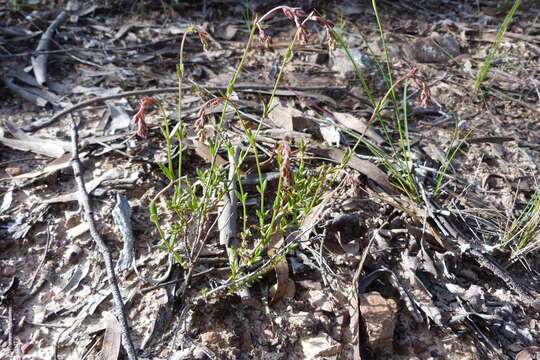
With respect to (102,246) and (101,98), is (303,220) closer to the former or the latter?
(102,246)

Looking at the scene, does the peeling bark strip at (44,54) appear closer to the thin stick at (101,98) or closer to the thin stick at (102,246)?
the thin stick at (101,98)

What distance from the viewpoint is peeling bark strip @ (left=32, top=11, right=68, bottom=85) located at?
3.16 meters

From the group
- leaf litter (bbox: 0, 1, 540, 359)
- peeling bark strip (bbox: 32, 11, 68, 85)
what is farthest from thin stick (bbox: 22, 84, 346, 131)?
peeling bark strip (bbox: 32, 11, 68, 85)

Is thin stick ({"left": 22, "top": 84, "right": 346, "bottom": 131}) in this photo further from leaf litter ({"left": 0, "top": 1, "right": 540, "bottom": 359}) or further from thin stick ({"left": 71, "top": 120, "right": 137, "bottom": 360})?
thin stick ({"left": 71, "top": 120, "right": 137, "bottom": 360})

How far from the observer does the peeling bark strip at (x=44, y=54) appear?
316cm

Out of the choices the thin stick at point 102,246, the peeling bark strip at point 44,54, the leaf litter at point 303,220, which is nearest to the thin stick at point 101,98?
the leaf litter at point 303,220

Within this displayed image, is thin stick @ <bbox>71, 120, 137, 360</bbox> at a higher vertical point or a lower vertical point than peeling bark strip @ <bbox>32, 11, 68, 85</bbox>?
lower

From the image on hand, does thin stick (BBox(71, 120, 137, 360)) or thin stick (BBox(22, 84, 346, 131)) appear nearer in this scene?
thin stick (BBox(71, 120, 137, 360))

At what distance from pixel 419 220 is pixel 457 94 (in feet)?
4.54

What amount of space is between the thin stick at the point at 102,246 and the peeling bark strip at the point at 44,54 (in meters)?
0.84

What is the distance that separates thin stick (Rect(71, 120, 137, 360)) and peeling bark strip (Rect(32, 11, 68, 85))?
838mm

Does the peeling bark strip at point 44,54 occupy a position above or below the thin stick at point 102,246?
above

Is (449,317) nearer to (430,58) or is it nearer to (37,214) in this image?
(37,214)

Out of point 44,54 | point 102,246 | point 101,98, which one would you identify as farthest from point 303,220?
point 44,54
